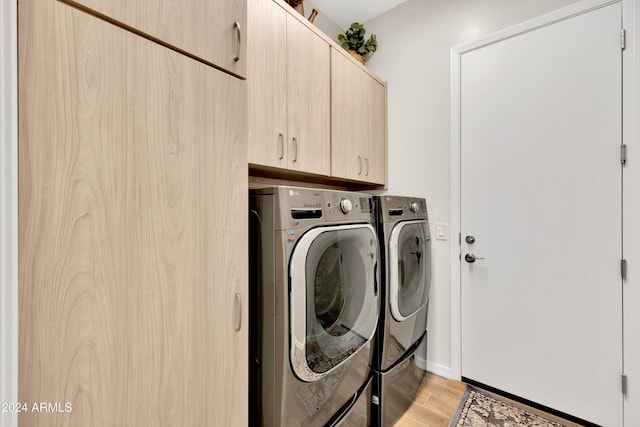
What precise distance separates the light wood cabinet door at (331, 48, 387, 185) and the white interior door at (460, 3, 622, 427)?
0.60 m

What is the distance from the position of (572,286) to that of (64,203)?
7.51 ft

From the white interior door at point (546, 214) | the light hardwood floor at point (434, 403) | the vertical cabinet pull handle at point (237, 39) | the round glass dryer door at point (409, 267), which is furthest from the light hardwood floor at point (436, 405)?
the vertical cabinet pull handle at point (237, 39)

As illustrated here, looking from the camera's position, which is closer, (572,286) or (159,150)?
(159,150)

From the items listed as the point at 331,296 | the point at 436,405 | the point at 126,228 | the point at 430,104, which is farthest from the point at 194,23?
the point at 436,405

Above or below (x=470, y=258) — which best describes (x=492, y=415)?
below

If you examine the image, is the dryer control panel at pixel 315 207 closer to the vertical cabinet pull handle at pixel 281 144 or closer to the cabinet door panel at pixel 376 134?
the vertical cabinet pull handle at pixel 281 144

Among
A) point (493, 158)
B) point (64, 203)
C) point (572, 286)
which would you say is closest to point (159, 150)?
point (64, 203)

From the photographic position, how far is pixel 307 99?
1.62m

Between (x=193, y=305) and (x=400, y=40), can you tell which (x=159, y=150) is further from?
(x=400, y=40)

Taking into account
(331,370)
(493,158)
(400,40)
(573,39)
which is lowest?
(331,370)

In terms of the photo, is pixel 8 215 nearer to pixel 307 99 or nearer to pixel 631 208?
pixel 307 99

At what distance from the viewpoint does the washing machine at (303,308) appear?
3.37ft

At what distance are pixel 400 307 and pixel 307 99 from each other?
4.44 ft

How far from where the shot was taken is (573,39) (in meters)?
1.58
